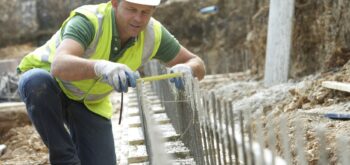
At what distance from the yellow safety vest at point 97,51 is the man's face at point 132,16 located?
9 cm

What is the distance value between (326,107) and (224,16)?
9409mm

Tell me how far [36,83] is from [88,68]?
466 mm

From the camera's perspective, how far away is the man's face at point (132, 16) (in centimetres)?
300

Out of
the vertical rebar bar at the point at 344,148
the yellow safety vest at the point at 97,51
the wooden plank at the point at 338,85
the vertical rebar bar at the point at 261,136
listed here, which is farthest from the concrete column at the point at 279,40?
the vertical rebar bar at the point at 344,148

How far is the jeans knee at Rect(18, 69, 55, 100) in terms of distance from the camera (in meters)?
3.13

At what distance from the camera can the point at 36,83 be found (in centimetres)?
313

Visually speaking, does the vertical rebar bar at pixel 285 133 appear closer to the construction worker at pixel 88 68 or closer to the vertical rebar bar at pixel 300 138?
the vertical rebar bar at pixel 300 138

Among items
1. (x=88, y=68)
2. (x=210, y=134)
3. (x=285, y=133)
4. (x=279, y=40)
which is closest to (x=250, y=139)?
(x=285, y=133)

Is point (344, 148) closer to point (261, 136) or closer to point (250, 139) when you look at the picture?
point (261, 136)

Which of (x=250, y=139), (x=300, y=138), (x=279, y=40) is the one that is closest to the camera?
(x=300, y=138)

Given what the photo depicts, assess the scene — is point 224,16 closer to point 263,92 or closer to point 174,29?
point 174,29

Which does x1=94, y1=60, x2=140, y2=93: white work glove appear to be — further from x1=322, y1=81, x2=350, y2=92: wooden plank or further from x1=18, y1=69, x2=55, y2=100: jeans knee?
x1=322, y1=81, x2=350, y2=92: wooden plank

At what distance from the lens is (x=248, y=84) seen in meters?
8.60

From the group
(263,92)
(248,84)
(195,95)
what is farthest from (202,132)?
(248,84)
